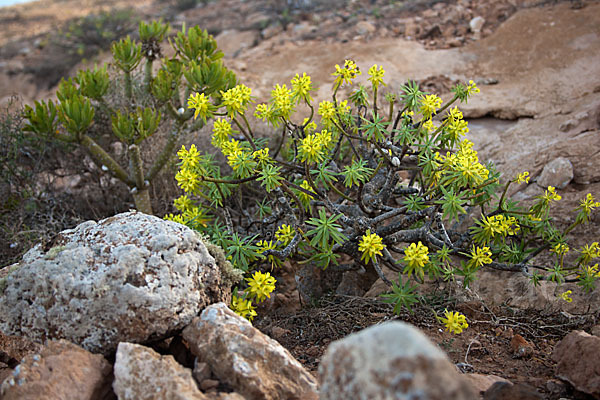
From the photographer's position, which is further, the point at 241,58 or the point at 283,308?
the point at 241,58

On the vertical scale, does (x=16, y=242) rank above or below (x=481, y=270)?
above

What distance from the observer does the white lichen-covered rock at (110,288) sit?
223 centimetres

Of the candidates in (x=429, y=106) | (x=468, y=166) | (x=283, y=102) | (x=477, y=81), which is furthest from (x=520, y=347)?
(x=477, y=81)

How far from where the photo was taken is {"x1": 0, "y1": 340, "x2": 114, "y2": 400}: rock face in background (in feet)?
6.32

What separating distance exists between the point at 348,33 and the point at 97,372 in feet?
21.9

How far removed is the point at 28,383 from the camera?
1939 mm

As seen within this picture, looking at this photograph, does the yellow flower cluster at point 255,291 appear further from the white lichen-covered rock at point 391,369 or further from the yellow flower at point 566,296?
the yellow flower at point 566,296

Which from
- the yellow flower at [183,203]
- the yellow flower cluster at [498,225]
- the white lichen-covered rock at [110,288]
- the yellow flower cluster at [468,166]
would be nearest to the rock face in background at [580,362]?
the yellow flower cluster at [498,225]

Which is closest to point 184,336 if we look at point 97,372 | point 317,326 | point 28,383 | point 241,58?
point 97,372

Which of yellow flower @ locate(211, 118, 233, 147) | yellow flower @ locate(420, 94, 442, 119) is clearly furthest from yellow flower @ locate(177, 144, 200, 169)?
yellow flower @ locate(420, 94, 442, 119)

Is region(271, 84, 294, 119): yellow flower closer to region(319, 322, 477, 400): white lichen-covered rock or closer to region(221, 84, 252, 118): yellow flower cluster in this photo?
region(221, 84, 252, 118): yellow flower cluster

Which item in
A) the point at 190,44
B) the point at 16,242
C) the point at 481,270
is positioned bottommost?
the point at 481,270

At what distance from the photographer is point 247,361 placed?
81.2 inches

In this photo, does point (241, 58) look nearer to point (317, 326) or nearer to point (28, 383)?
point (317, 326)
